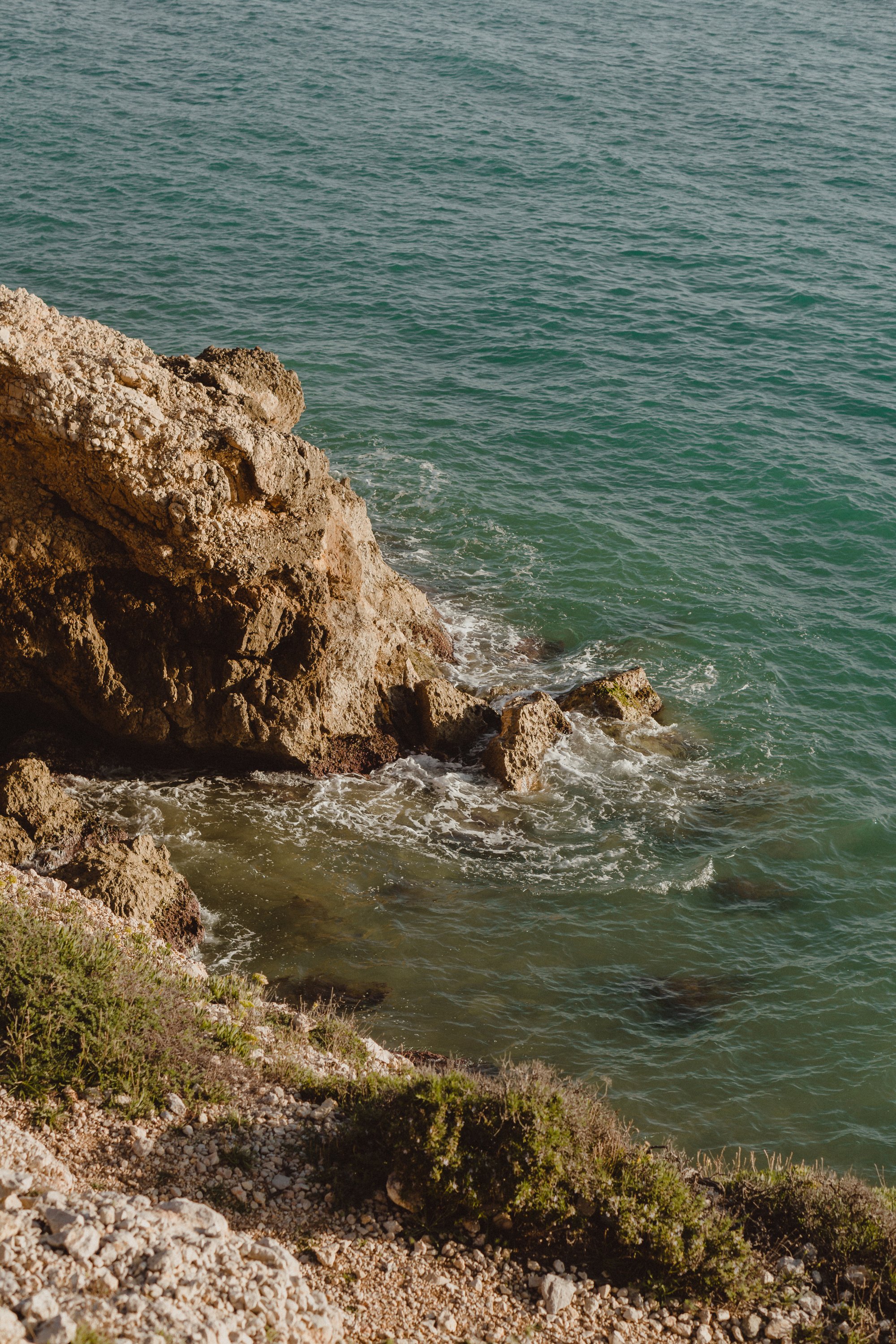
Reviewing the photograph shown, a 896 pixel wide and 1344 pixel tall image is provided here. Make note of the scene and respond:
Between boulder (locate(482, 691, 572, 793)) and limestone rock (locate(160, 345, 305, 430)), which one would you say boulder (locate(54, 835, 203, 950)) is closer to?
boulder (locate(482, 691, 572, 793))

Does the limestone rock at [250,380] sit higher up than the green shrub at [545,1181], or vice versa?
the limestone rock at [250,380]

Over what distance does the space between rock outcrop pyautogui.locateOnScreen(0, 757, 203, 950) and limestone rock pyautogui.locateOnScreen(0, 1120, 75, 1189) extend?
16.9 ft

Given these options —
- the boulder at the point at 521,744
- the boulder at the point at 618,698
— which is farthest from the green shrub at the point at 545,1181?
the boulder at the point at 618,698

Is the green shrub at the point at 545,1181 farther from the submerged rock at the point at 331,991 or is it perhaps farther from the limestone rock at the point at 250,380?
the limestone rock at the point at 250,380

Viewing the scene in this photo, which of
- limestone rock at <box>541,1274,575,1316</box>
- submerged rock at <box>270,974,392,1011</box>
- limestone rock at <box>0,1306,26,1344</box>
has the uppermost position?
limestone rock at <box>0,1306,26,1344</box>

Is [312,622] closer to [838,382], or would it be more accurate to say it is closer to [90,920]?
[90,920]

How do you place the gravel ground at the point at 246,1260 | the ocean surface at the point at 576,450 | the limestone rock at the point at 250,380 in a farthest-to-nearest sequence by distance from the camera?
the limestone rock at the point at 250,380 < the ocean surface at the point at 576,450 < the gravel ground at the point at 246,1260

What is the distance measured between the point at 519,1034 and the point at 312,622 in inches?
292

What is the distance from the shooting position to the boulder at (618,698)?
20.2 m

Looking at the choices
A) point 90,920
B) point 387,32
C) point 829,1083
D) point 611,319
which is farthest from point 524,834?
point 387,32

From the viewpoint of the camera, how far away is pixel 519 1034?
13.9m

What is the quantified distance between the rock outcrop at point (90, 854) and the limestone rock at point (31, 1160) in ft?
16.9

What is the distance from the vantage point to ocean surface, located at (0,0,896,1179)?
14.9 metres

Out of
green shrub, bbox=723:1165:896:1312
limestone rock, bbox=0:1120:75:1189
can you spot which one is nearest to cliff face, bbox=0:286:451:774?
limestone rock, bbox=0:1120:75:1189
